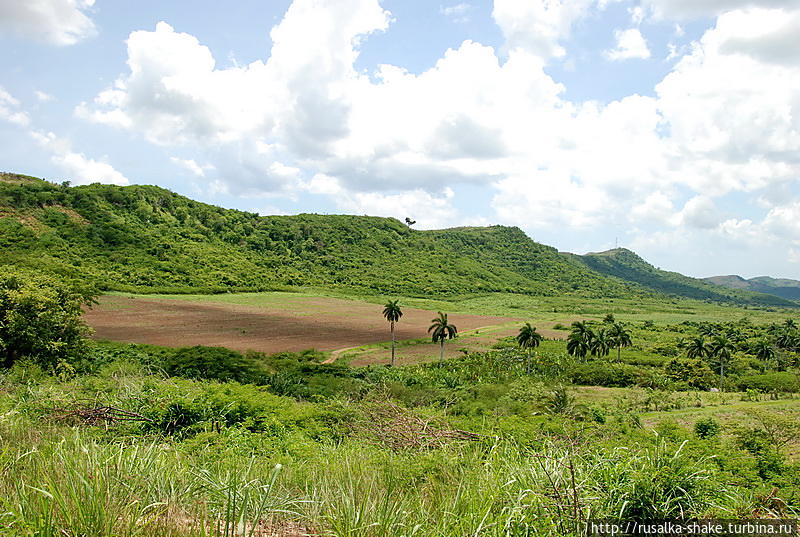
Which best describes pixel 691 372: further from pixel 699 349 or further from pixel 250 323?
pixel 250 323

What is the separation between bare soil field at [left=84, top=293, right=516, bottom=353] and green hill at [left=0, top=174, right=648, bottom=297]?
9.89 metres

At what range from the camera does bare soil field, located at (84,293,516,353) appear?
173ft

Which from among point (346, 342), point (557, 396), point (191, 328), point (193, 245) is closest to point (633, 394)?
point (557, 396)

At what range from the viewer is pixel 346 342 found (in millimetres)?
59719

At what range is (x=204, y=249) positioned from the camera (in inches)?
4904

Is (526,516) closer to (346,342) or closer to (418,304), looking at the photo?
(346,342)

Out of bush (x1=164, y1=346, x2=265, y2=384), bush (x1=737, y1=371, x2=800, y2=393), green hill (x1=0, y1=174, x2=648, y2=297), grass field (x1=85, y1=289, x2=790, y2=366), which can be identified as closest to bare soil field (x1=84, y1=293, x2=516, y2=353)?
grass field (x1=85, y1=289, x2=790, y2=366)

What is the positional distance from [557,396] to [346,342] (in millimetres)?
34117

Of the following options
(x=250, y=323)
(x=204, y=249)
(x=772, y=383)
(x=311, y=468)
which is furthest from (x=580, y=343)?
(x=204, y=249)

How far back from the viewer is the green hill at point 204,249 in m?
92.0

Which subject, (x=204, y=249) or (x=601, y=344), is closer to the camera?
(x=601, y=344)

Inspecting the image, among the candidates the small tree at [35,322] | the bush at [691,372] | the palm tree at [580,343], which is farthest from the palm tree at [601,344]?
the small tree at [35,322]

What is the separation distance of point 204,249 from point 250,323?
6848cm

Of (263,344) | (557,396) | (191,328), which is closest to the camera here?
(557,396)
